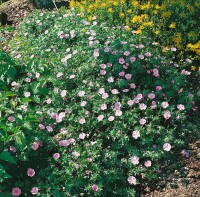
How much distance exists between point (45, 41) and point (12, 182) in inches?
94.4

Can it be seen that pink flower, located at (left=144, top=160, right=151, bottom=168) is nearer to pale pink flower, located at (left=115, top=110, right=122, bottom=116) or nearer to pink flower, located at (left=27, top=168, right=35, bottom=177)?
pale pink flower, located at (left=115, top=110, right=122, bottom=116)

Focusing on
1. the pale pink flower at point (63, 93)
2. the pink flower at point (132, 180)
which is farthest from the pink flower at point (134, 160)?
the pale pink flower at point (63, 93)

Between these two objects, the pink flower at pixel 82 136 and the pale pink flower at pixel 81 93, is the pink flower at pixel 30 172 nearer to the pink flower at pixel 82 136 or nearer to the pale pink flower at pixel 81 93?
the pink flower at pixel 82 136

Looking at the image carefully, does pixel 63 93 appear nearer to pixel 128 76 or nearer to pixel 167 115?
pixel 128 76

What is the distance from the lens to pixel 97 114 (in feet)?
13.4

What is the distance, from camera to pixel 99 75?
14.3 feet

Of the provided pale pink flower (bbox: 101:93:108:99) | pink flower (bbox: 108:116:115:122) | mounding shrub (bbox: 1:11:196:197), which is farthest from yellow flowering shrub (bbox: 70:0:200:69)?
pink flower (bbox: 108:116:115:122)

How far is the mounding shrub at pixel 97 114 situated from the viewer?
3520mm

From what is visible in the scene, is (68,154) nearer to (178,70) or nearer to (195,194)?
(195,194)

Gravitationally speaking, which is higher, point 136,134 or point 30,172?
point 30,172

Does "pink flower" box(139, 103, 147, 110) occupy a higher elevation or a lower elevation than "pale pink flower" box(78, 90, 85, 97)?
lower

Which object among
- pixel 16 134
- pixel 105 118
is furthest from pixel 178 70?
pixel 16 134

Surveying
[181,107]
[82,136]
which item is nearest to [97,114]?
[82,136]

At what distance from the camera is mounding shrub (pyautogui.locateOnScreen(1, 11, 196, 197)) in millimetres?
A: 3520
